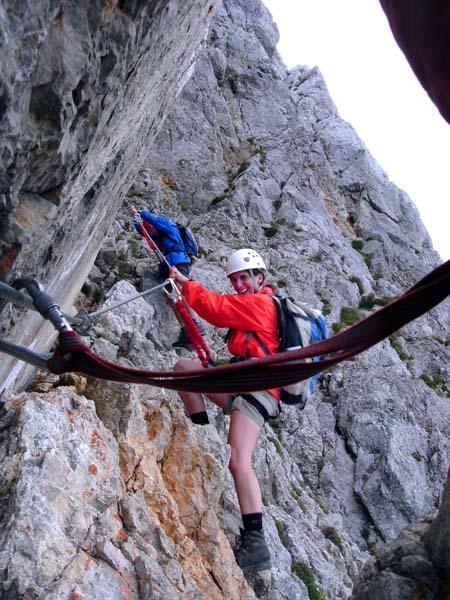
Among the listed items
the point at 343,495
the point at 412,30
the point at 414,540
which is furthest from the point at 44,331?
the point at 343,495

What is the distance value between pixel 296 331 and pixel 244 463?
164 centimetres

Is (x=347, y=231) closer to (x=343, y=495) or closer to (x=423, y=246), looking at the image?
(x=423, y=246)

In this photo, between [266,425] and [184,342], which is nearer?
[184,342]

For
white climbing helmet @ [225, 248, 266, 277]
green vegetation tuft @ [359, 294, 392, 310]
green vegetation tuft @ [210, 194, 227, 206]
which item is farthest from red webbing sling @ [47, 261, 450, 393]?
green vegetation tuft @ [210, 194, 227, 206]

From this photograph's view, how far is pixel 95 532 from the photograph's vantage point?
4.67 meters

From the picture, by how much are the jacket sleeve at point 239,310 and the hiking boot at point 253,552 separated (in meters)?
2.35

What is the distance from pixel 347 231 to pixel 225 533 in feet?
78.2

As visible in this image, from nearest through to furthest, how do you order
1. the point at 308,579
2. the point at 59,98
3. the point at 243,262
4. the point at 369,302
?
the point at 59,98
the point at 243,262
the point at 308,579
the point at 369,302

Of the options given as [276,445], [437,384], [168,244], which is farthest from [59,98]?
[437,384]

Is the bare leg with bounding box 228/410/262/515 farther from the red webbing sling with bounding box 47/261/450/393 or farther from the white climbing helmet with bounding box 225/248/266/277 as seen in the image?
the red webbing sling with bounding box 47/261/450/393

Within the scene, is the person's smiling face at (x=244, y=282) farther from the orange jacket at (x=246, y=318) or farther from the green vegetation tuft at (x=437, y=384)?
the green vegetation tuft at (x=437, y=384)

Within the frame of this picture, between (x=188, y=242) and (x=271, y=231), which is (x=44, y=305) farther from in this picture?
(x=271, y=231)

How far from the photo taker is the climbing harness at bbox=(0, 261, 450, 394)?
2549 mm

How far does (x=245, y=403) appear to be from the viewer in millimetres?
6395
